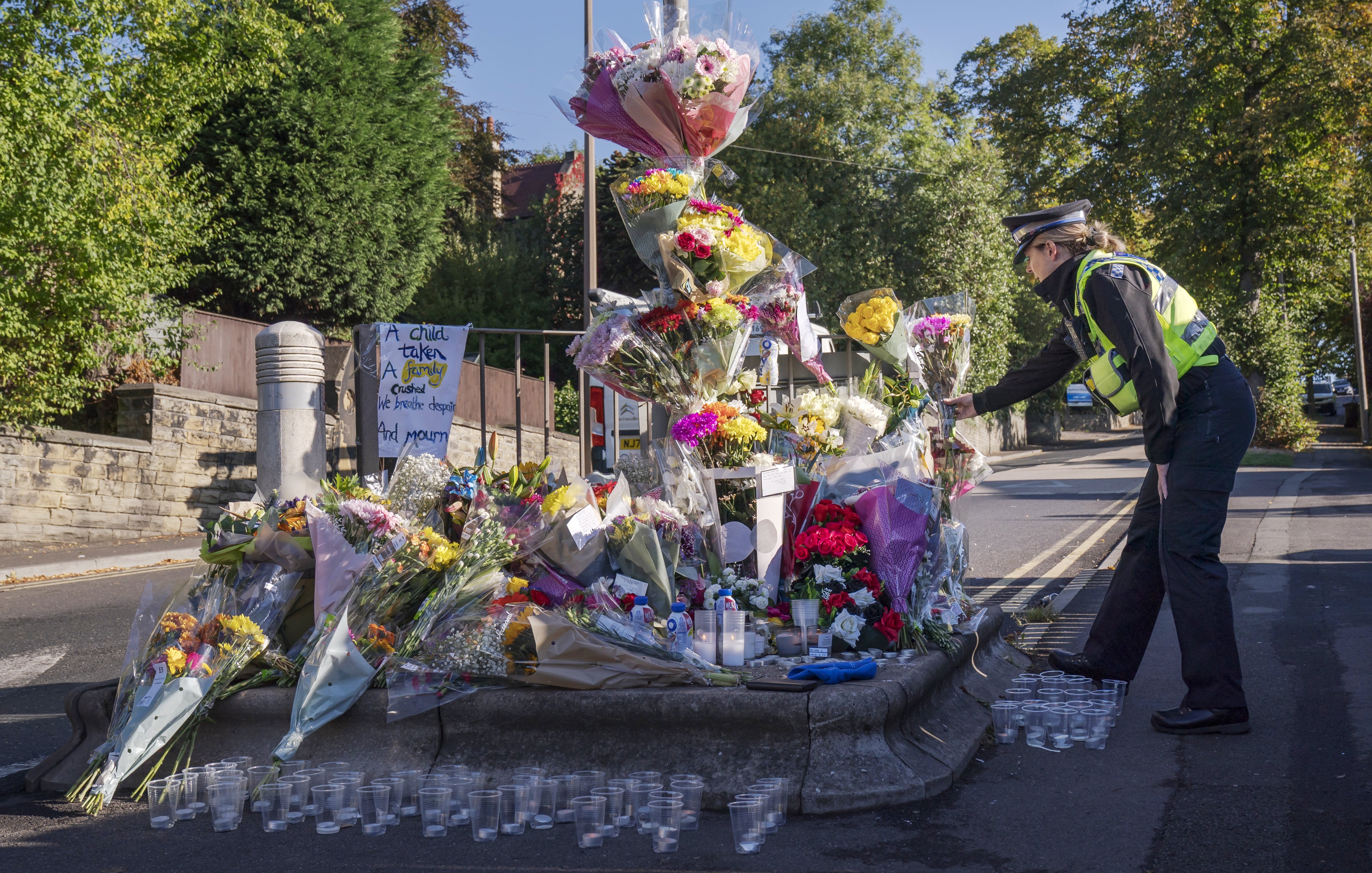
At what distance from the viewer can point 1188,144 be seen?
88.0ft

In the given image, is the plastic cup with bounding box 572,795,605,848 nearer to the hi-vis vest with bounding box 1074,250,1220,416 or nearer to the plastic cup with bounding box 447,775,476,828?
the plastic cup with bounding box 447,775,476,828

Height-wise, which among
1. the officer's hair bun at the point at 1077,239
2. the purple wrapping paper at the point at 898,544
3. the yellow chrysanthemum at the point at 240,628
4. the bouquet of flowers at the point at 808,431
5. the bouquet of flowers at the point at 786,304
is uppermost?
the officer's hair bun at the point at 1077,239

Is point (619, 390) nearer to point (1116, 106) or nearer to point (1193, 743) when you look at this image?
point (1193, 743)

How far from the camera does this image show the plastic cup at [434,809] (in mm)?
3361

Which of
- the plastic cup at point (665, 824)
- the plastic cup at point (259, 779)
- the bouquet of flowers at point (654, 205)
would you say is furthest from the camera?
the bouquet of flowers at point (654, 205)

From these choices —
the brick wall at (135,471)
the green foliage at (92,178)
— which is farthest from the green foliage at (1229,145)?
the green foliage at (92,178)

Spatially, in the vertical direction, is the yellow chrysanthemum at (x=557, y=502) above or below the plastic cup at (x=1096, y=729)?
above

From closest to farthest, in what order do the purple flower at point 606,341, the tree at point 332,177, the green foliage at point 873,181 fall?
the purple flower at point 606,341
the tree at point 332,177
the green foliage at point 873,181

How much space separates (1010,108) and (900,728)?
3142cm

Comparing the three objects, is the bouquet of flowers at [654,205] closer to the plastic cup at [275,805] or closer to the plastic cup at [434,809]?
the plastic cup at [434,809]

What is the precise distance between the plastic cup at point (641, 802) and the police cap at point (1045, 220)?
271 cm

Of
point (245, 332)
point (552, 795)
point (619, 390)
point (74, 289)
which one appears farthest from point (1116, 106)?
point (552, 795)

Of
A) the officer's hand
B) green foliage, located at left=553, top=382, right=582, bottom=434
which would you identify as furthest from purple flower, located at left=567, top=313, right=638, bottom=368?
green foliage, located at left=553, top=382, right=582, bottom=434

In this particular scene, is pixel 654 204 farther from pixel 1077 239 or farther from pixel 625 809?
pixel 625 809
